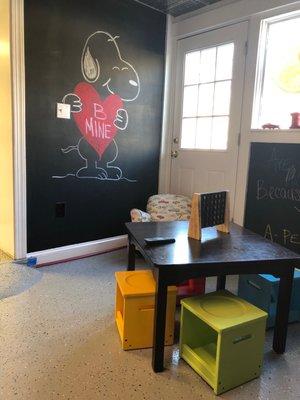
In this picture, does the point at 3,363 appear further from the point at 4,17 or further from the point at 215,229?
the point at 4,17

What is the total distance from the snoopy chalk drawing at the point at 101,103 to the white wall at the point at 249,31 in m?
0.65

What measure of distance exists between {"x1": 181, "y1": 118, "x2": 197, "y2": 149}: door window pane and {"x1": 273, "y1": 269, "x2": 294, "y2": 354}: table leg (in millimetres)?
2145

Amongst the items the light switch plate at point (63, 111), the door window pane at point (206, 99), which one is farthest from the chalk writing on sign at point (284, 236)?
the light switch plate at point (63, 111)

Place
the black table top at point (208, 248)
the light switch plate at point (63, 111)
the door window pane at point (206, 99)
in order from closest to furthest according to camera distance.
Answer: the black table top at point (208, 248)
the light switch plate at point (63, 111)
the door window pane at point (206, 99)

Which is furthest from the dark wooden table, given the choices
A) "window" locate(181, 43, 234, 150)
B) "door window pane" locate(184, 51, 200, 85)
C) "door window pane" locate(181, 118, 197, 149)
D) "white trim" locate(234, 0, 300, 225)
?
"door window pane" locate(184, 51, 200, 85)

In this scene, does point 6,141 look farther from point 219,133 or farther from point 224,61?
point 224,61

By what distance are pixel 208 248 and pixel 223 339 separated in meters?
0.47

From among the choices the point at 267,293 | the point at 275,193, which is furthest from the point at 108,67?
the point at 267,293

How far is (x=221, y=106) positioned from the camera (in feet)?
10.9

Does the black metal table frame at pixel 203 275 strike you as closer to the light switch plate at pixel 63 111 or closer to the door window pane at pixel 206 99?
the light switch plate at pixel 63 111

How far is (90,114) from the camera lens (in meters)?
3.09

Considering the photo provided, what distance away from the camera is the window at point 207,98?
10.8 feet

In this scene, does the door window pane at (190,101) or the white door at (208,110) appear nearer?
the white door at (208,110)

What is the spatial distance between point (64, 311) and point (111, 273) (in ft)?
2.27
